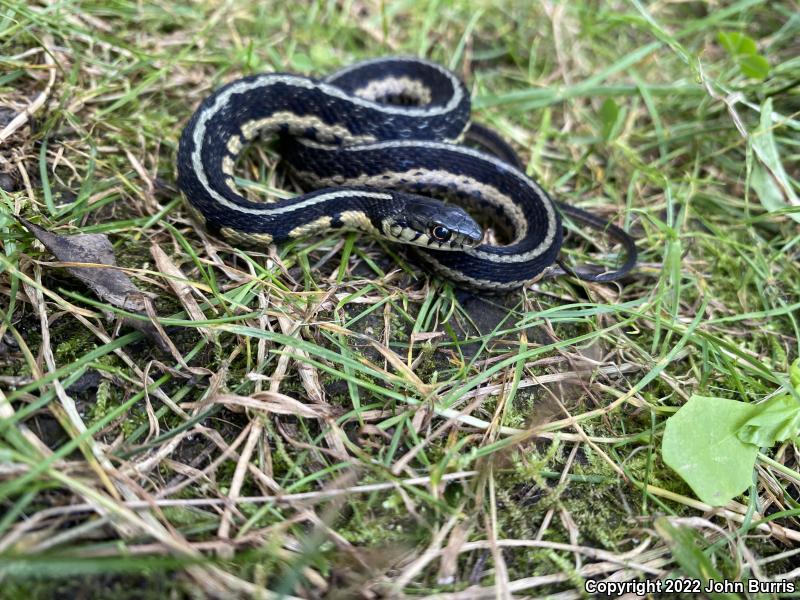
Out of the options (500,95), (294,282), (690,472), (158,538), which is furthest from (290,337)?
(500,95)

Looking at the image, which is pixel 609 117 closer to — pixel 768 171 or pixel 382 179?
pixel 768 171

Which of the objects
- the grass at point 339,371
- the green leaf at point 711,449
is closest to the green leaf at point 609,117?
the grass at point 339,371

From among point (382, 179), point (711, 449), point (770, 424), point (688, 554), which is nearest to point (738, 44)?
point (382, 179)

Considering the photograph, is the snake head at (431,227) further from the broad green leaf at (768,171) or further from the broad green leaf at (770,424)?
the broad green leaf at (768,171)

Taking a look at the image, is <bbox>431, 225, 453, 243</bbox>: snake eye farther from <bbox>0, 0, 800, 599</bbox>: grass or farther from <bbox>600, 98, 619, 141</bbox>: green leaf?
<bbox>600, 98, 619, 141</bbox>: green leaf

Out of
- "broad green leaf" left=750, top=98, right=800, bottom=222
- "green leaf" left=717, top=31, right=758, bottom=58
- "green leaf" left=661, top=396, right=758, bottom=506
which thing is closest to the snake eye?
"green leaf" left=661, top=396, right=758, bottom=506

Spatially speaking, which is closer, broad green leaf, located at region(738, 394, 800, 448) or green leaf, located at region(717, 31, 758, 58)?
broad green leaf, located at region(738, 394, 800, 448)

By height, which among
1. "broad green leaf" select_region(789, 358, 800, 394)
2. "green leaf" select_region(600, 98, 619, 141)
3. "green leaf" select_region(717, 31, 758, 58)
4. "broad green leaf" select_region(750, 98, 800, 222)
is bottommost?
"broad green leaf" select_region(789, 358, 800, 394)
